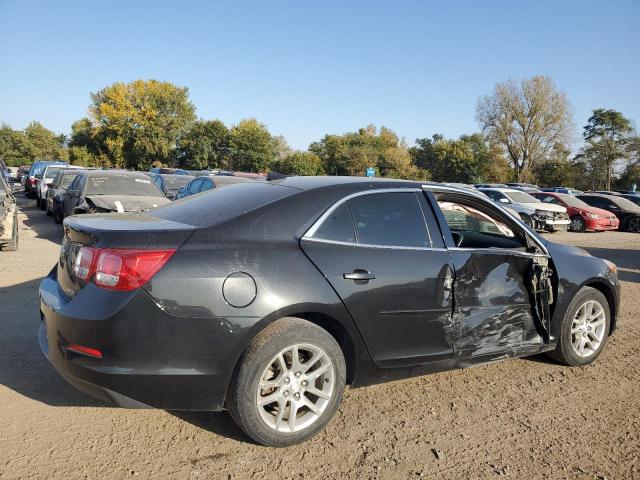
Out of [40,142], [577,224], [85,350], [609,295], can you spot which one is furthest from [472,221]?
[40,142]

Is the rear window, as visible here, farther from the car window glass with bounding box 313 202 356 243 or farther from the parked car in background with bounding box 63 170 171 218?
the parked car in background with bounding box 63 170 171 218

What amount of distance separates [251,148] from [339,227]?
50.5 metres

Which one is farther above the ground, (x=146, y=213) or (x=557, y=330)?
(x=146, y=213)

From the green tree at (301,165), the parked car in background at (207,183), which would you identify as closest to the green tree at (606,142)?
the green tree at (301,165)

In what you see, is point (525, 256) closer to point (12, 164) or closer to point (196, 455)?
point (196, 455)

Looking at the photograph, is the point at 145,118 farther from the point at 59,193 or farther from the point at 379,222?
the point at 379,222

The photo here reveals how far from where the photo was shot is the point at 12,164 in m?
72.6

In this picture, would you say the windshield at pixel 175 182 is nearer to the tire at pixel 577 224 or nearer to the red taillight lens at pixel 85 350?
the red taillight lens at pixel 85 350

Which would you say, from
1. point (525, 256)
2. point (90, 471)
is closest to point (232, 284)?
point (90, 471)

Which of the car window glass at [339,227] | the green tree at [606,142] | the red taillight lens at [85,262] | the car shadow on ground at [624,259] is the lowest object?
the car shadow on ground at [624,259]

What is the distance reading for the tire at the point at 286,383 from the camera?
2840 millimetres

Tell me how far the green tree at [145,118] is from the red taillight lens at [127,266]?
5405 centimetres

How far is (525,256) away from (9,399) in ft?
12.8

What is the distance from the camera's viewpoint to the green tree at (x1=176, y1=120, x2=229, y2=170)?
5394 cm
